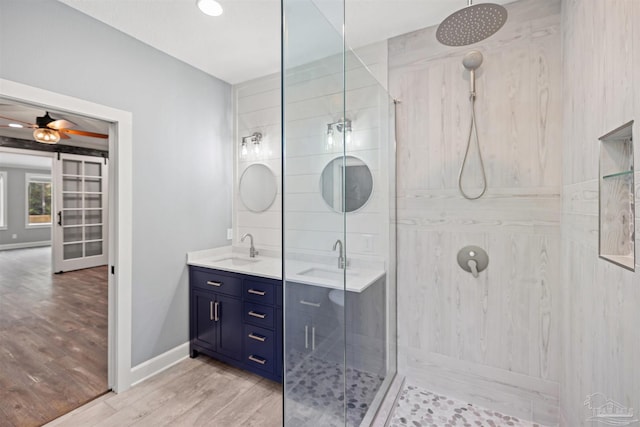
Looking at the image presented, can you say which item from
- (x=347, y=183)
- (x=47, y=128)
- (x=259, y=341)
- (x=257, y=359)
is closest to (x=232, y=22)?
(x=347, y=183)

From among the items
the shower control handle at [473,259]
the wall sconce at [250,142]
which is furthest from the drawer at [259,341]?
the wall sconce at [250,142]

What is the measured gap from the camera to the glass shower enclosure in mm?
1165

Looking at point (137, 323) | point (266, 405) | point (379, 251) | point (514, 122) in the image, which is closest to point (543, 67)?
point (514, 122)

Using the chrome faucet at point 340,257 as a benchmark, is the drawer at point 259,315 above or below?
below

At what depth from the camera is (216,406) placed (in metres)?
1.91

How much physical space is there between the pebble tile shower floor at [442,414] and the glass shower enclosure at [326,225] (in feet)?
0.58

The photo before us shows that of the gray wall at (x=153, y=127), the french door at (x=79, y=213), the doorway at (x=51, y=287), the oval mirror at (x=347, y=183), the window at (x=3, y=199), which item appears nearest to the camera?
the oval mirror at (x=347, y=183)

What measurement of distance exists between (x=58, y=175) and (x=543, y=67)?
6.96 metres

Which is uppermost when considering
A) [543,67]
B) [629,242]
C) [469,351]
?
[543,67]

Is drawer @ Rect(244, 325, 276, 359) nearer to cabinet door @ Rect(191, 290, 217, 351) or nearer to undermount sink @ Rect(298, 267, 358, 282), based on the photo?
cabinet door @ Rect(191, 290, 217, 351)

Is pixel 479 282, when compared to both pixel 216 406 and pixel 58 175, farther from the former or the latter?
pixel 58 175

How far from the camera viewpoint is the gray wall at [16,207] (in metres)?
7.34

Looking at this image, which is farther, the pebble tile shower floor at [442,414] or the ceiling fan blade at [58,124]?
the ceiling fan blade at [58,124]

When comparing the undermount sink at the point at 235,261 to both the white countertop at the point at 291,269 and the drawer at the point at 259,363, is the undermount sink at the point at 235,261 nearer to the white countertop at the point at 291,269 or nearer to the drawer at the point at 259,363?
the white countertop at the point at 291,269
